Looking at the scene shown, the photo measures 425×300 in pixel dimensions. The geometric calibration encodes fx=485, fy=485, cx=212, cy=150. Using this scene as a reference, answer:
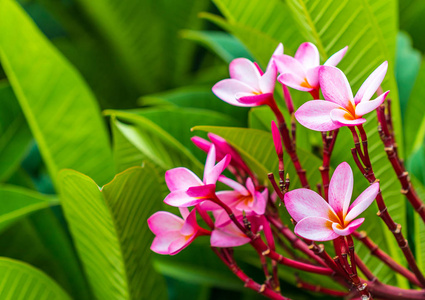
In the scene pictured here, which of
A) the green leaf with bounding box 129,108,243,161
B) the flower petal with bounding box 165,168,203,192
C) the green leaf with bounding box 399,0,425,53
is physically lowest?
the green leaf with bounding box 129,108,243,161

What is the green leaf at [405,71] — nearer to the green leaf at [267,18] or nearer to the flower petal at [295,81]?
the green leaf at [267,18]

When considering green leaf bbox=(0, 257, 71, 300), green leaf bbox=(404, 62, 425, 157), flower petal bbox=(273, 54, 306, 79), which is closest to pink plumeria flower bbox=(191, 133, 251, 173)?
flower petal bbox=(273, 54, 306, 79)

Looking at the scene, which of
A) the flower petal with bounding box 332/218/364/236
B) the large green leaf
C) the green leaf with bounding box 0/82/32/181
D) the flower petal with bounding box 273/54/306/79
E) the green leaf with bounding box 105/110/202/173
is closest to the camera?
the flower petal with bounding box 332/218/364/236

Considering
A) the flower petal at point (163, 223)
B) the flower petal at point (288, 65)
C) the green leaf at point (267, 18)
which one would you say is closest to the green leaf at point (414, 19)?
the green leaf at point (267, 18)

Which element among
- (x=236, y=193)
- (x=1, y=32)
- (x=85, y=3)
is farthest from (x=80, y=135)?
(x=85, y=3)

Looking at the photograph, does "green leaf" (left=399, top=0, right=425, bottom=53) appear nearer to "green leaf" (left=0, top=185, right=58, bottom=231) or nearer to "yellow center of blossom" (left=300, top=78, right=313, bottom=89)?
"yellow center of blossom" (left=300, top=78, right=313, bottom=89)

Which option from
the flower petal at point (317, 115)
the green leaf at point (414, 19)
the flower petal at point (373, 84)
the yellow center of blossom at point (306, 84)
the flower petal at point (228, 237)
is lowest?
the flower petal at point (228, 237)
